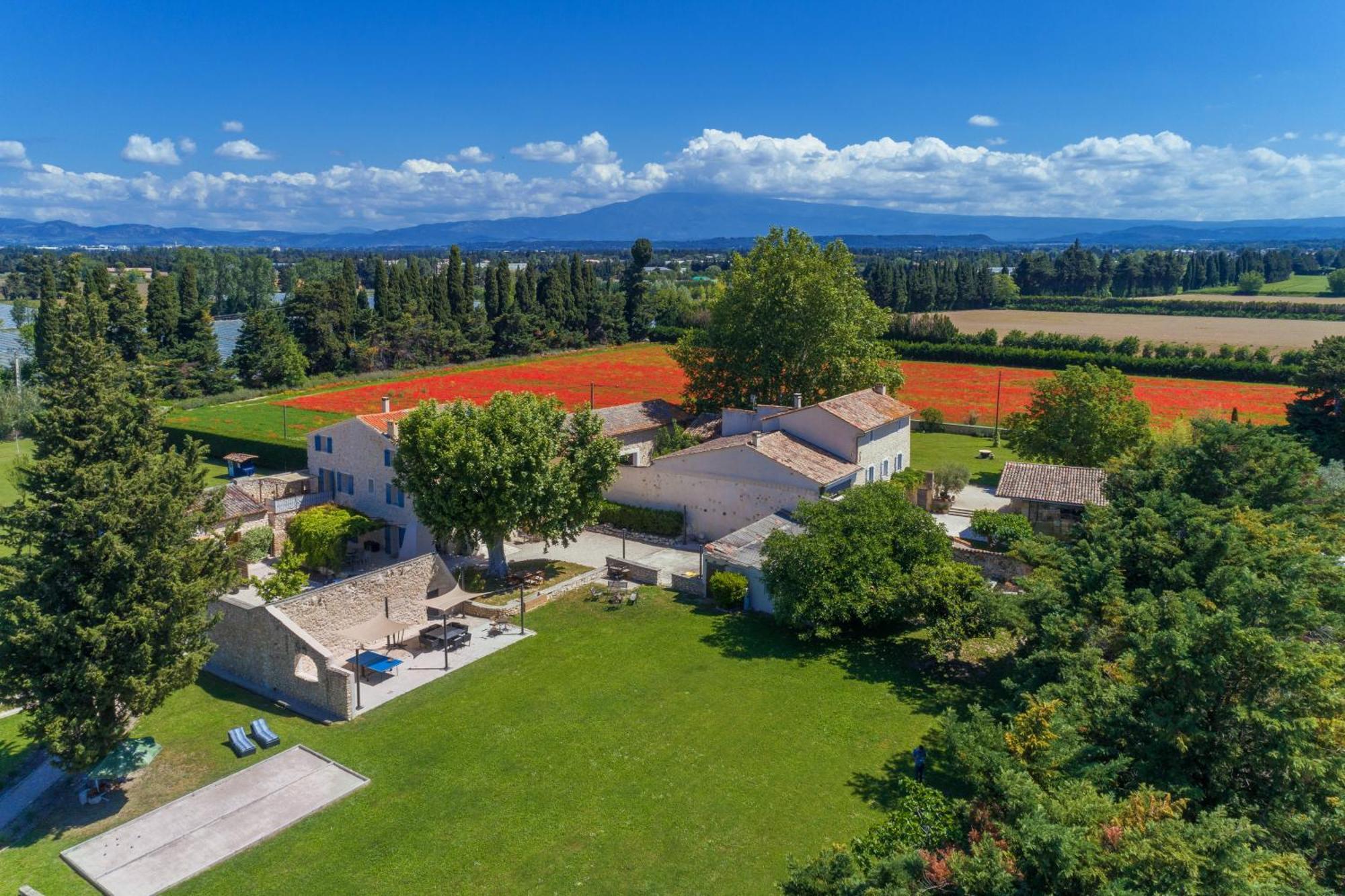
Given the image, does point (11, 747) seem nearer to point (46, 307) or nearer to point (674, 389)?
point (46, 307)

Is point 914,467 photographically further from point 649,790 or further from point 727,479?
point 649,790

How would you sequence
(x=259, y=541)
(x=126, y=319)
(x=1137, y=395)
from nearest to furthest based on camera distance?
(x=259, y=541), (x=126, y=319), (x=1137, y=395)

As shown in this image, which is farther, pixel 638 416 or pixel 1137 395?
pixel 1137 395

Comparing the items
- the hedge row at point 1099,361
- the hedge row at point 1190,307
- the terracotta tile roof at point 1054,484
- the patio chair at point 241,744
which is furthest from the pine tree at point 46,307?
the hedge row at point 1190,307

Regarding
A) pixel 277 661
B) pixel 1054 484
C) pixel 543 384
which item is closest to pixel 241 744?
pixel 277 661

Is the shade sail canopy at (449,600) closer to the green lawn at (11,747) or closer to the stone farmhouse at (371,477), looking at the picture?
the stone farmhouse at (371,477)

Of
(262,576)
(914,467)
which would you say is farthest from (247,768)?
(914,467)

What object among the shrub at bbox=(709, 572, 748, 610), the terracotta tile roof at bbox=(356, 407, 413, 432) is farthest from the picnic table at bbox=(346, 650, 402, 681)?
the terracotta tile roof at bbox=(356, 407, 413, 432)
